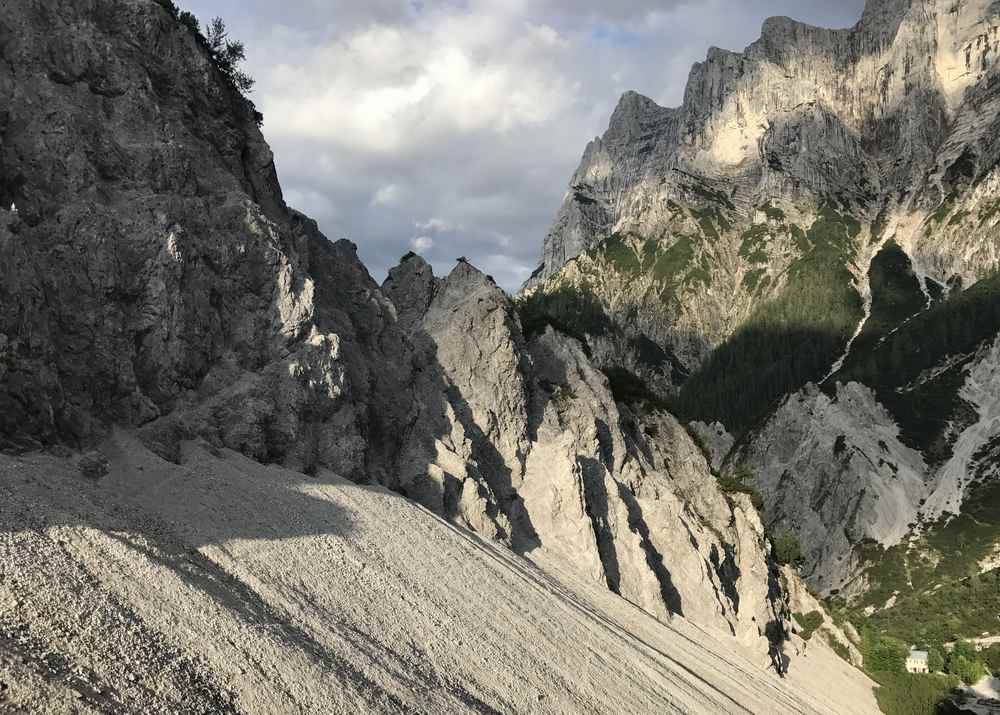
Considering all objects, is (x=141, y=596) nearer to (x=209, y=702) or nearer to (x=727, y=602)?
(x=209, y=702)

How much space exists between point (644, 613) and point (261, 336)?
30.3m

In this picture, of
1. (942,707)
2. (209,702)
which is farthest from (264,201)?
(942,707)

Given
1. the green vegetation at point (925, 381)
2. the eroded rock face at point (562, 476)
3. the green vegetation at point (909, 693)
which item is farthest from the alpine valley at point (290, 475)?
the green vegetation at point (925, 381)

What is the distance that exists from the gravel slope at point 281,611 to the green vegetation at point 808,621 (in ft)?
90.6

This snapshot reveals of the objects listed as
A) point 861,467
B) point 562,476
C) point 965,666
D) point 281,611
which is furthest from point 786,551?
point 281,611

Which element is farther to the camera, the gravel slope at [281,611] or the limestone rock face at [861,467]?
the limestone rock face at [861,467]

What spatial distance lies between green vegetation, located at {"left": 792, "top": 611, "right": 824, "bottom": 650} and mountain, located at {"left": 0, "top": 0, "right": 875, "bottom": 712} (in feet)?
4.34

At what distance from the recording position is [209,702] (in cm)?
2214

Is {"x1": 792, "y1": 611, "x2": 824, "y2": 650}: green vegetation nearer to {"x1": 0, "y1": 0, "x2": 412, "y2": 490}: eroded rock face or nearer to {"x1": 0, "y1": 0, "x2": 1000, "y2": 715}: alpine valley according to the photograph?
{"x1": 0, "y1": 0, "x2": 1000, "y2": 715}: alpine valley

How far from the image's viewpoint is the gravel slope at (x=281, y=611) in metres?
22.2

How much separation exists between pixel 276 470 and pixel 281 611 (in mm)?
14663

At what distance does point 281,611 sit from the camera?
A: 29.7 metres

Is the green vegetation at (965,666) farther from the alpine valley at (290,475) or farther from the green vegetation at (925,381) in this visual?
the green vegetation at (925,381)

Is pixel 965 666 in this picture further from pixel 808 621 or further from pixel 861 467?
pixel 861 467
